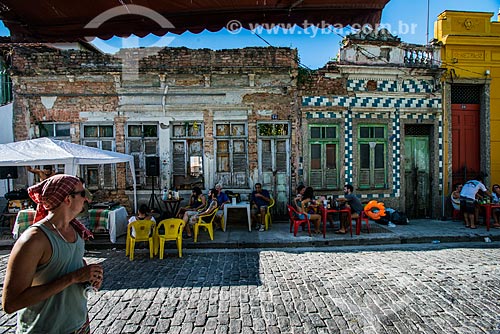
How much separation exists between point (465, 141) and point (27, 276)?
41.8 feet

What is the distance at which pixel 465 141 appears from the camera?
441 inches

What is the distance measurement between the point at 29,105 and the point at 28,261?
408 inches

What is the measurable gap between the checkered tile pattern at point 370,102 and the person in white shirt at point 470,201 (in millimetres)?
2917

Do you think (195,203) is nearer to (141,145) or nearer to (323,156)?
(141,145)

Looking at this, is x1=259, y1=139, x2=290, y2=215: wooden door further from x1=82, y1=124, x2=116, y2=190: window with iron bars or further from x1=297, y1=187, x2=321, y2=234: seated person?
x1=82, y1=124, x2=116, y2=190: window with iron bars

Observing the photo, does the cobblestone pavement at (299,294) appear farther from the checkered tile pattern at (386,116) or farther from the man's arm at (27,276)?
the checkered tile pattern at (386,116)

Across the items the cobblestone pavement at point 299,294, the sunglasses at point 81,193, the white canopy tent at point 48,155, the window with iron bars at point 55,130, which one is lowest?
the cobblestone pavement at point 299,294

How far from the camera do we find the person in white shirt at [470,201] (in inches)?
369

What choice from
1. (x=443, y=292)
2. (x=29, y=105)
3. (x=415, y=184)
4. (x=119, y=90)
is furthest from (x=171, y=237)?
(x=415, y=184)

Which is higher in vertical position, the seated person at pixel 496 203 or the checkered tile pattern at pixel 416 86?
the checkered tile pattern at pixel 416 86

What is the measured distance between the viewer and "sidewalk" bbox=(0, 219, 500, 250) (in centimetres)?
780

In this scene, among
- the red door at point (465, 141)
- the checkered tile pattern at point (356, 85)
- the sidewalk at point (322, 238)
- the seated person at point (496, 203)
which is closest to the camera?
the sidewalk at point (322, 238)

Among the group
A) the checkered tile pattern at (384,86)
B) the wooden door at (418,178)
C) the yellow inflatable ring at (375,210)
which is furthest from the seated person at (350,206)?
the checkered tile pattern at (384,86)

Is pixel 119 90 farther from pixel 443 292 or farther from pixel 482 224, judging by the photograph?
pixel 482 224
